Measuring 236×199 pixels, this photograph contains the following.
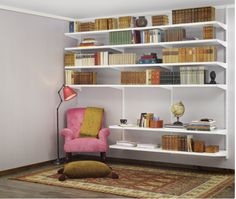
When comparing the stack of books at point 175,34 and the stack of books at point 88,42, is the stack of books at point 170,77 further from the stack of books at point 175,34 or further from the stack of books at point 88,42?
the stack of books at point 88,42

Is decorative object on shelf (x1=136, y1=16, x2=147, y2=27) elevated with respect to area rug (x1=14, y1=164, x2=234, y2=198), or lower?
elevated

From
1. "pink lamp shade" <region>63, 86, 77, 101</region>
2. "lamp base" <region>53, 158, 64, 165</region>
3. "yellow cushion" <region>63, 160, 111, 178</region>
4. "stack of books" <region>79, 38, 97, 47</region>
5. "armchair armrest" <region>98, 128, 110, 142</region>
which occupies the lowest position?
"lamp base" <region>53, 158, 64, 165</region>

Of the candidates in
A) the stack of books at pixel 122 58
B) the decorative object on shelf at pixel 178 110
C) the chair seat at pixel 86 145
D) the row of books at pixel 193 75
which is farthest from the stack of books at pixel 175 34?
the chair seat at pixel 86 145

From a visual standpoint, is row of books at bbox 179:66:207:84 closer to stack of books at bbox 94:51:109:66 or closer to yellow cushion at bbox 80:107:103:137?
stack of books at bbox 94:51:109:66

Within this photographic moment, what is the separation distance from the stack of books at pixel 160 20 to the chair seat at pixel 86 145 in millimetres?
2034

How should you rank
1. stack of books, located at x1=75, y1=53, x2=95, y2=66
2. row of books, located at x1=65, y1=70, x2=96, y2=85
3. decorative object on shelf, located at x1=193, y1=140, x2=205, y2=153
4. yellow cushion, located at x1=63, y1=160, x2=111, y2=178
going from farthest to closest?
1. row of books, located at x1=65, y1=70, x2=96, y2=85
2. stack of books, located at x1=75, y1=53, x2=95, y2=66
3. decorative object on shelf, located at x1=193, y1=140, x2=205, y2=153
4. yellow cushion, located at x1=63, y1=160, x2=111, y2=178

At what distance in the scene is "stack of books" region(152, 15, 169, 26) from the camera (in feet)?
24.6

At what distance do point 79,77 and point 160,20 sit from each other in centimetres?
175

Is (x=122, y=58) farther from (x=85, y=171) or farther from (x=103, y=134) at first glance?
(x=85, y=171)

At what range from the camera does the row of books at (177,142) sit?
7.27 meters

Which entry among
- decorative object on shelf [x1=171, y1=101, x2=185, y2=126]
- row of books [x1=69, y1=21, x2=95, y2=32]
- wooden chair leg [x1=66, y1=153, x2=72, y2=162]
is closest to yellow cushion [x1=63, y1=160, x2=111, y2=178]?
wooden chair leg [x1=66, y1=153, x2=72, y2=162]

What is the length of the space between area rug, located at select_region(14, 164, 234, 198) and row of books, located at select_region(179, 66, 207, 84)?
1353 millimetres

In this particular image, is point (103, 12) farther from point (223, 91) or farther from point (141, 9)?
point (223, 91)

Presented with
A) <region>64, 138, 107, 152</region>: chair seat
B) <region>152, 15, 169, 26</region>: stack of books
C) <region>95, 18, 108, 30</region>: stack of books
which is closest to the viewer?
<region>152, 15, 169, 26</region>: stack of books
